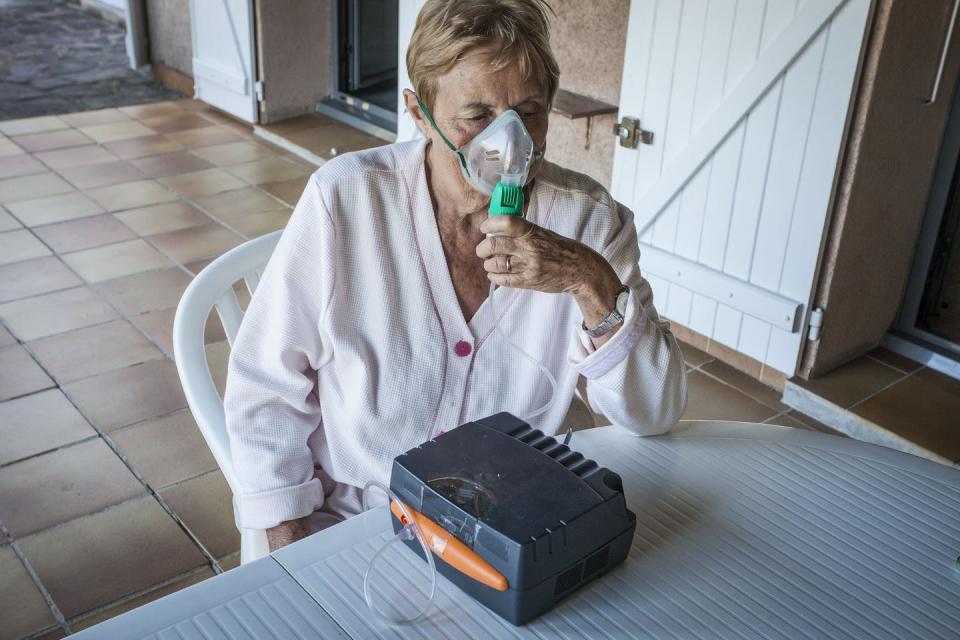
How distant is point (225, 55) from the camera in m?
5.27

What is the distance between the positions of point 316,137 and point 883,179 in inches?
129

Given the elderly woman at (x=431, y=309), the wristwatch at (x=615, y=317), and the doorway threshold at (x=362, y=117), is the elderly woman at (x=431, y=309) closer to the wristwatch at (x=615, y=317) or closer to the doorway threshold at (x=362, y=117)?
the wristwatch at (x=615, y=317)

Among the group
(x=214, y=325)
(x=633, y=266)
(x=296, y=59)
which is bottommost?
(x=214, y=325)

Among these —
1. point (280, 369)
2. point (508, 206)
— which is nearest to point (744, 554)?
point (508, 206)

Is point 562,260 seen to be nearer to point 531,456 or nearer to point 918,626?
point 531,456

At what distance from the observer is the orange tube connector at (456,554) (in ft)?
3.09

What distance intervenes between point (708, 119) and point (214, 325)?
184 centimetres

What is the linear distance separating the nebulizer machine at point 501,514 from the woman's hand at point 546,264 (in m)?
0.21

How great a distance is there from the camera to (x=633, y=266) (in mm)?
1434

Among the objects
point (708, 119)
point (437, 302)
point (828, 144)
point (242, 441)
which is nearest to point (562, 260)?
point (437, 302)

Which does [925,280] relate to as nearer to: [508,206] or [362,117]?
[508,206]

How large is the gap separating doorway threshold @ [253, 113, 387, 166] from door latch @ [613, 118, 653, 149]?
2024 mm

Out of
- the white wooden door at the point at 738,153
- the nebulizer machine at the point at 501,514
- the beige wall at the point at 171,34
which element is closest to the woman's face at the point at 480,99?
the nebulizer machine at the point at 501,514

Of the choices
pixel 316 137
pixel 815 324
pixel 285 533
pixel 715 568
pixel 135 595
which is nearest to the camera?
pixel 715 568
